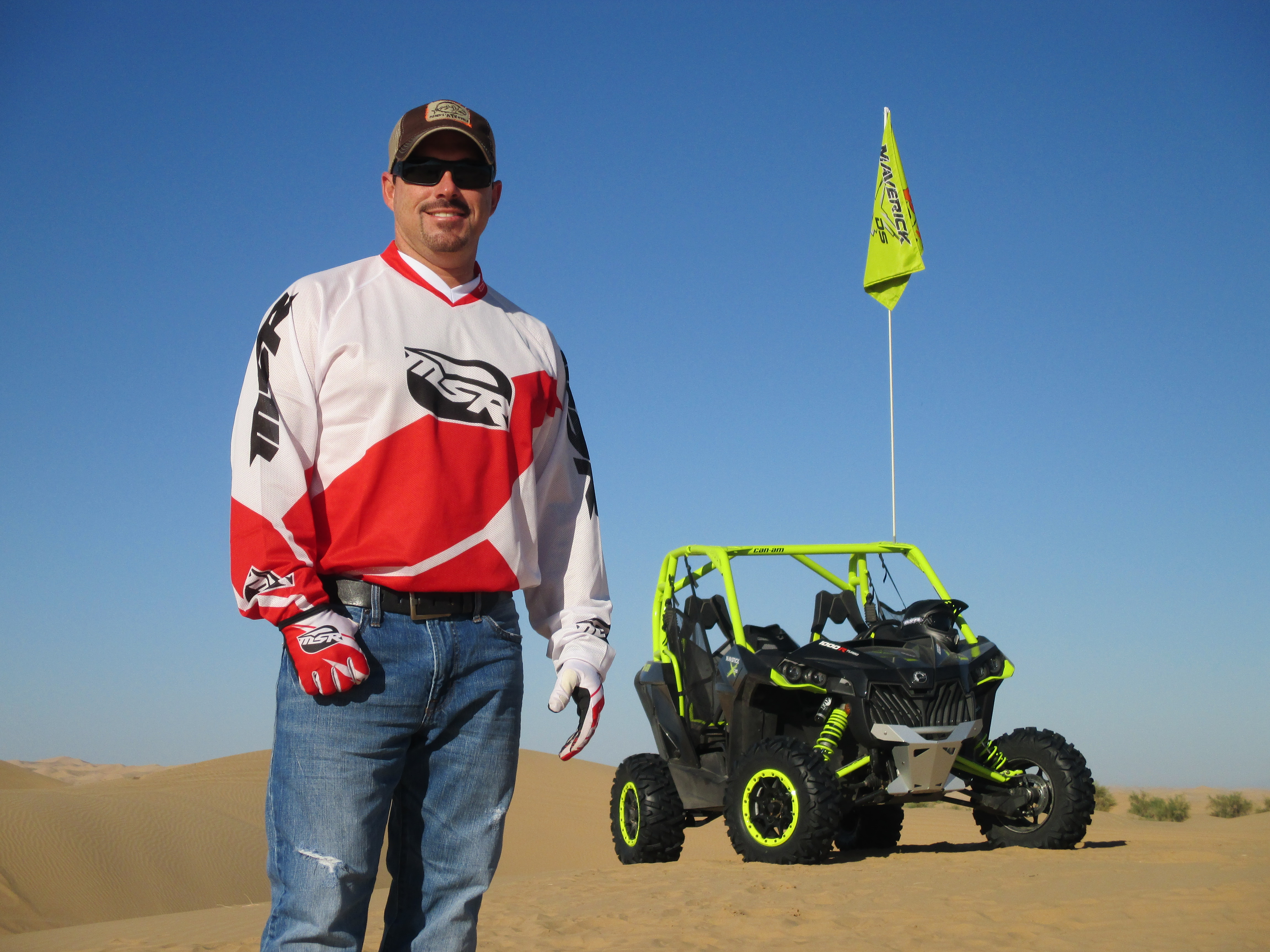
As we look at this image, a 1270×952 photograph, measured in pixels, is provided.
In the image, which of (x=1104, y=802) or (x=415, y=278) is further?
(x=1104, y=802)

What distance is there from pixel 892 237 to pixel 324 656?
12.0 metres

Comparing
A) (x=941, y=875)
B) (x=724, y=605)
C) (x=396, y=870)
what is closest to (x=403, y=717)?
(x=396, y=870)

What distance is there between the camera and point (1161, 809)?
55.4ft

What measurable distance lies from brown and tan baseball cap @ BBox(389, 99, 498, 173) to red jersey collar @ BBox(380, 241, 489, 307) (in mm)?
194

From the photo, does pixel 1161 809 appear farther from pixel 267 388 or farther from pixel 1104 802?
pixel 267 388

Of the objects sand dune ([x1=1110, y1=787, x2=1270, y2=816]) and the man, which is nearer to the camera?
the man

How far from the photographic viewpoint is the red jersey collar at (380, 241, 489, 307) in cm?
263

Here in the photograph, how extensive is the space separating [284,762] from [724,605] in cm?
713

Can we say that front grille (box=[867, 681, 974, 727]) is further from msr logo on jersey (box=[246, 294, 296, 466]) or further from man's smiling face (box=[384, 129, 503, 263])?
msr logo on jersey (box=[246, 294, 296, 466])

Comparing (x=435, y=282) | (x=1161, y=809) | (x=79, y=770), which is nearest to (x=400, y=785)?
(x=435, y=282)

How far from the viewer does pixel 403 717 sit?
2.33m

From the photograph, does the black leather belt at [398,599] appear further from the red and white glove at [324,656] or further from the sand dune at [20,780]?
the sand dune at [20,780]

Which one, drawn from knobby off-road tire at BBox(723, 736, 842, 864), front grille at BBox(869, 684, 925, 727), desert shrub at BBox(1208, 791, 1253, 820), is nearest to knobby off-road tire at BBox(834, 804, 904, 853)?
knobby off-road tire at BBox(723, 736, 842, 864)

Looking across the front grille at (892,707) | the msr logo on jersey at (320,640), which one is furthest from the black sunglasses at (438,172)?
the front grille at (892,707)
